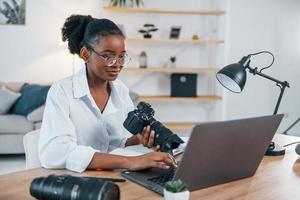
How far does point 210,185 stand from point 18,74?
4151mm

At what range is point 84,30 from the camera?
1.79 m

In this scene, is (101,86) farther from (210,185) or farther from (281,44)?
(281,44)

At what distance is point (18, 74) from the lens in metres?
5.02

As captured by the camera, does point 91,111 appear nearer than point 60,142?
No

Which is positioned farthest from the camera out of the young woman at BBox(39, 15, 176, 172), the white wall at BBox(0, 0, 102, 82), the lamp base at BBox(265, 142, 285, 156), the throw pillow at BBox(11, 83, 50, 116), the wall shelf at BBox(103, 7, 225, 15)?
the white wall at BBox(0, 0, 102, 82)

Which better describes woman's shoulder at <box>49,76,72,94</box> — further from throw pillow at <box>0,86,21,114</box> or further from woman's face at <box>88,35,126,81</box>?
throw pillow at <box>0,86,21,114</box>

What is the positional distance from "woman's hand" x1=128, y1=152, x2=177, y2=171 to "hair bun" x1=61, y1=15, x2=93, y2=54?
63 cm

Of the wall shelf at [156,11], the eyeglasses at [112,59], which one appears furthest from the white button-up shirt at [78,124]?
the wall shelf at [156,11]

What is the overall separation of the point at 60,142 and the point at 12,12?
3.86 metres

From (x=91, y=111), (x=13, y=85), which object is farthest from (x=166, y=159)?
(x=13, y=85)

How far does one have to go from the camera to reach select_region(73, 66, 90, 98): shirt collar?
165 cm

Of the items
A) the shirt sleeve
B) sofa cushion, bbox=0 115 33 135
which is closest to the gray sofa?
sofa cushion, bbox=0 115 33 135

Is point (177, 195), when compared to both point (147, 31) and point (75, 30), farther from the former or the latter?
point (147, 31)

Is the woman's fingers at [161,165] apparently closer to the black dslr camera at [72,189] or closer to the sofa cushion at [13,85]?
the black dslr camera at [72,189]
